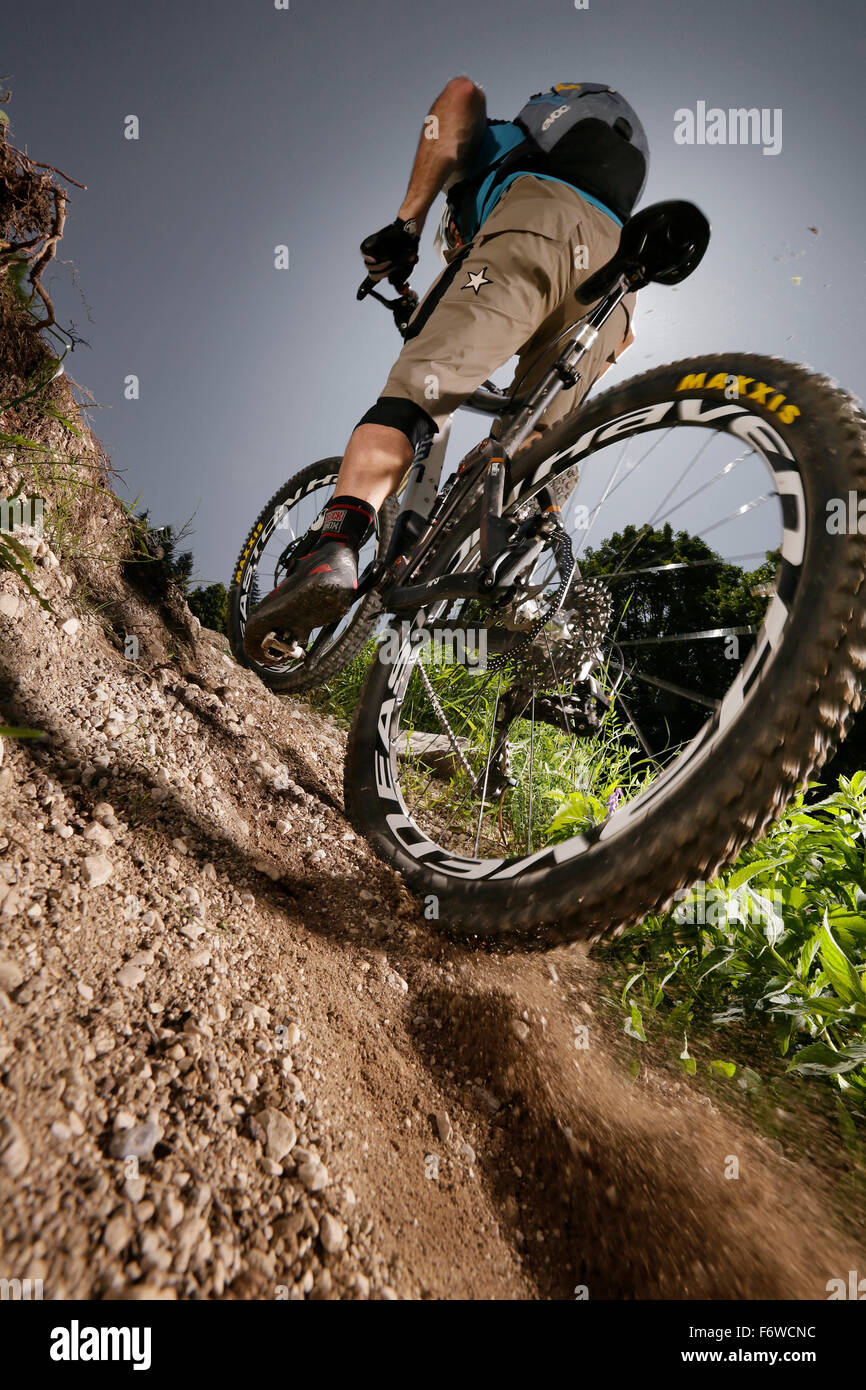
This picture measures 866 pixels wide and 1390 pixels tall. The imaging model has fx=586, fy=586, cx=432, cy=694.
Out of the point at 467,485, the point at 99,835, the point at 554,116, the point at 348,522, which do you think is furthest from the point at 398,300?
the point at 99,835

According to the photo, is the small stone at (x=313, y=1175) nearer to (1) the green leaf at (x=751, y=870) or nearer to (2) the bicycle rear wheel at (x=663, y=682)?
(2) the bicycle rear wheel at (x=663, y=682)

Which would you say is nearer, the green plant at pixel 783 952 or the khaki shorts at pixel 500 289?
the green plant at pixel 783 952

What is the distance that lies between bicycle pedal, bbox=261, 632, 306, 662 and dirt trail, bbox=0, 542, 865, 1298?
46 centimetres

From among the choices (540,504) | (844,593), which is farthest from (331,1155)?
(540,504)

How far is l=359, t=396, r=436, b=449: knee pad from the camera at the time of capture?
1535 millimetres

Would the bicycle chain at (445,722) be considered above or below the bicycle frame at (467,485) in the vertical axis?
below

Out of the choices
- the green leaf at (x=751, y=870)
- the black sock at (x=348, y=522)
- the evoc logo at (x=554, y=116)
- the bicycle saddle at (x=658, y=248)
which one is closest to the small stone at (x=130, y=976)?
the black sock at (x=348, y=522)

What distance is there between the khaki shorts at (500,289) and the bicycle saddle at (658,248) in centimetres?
10

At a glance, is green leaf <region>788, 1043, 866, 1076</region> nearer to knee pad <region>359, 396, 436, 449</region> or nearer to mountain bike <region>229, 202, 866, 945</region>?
mountain bike <region>229, 202, 866, 945</region>

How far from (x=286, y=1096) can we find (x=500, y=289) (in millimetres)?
1748

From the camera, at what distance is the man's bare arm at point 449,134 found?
162cm

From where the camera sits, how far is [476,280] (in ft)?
4.85

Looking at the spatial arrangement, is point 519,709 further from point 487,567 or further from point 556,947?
point 556,947

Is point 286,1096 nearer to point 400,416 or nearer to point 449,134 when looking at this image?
point 400,416
